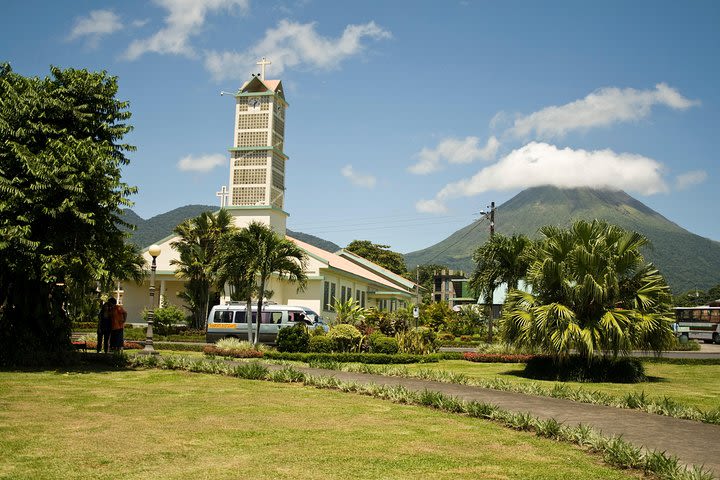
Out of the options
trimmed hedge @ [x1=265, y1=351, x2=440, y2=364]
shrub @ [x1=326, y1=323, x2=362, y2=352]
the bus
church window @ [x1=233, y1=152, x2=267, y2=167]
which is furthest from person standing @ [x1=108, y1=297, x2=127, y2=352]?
the bus

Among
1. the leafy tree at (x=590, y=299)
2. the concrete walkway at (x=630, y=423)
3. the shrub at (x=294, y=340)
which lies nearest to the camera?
the concrete walkway at (x=630, y=423)

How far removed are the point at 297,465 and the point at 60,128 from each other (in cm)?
1192

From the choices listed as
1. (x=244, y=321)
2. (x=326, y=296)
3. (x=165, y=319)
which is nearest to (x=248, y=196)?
(x=326, y=296)

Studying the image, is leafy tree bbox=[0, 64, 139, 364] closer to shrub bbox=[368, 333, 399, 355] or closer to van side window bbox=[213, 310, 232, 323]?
A: shrub bbox=[368, 333, 399, 355]

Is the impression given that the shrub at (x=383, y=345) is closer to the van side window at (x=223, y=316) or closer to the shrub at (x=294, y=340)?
the shrub at (x=294, y=340)

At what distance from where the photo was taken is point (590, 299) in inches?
663

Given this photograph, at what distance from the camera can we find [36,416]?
9.38 m

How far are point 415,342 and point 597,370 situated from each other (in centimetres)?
929

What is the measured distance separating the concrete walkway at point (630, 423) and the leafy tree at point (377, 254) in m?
74.7

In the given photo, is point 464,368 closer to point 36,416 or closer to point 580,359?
point 580,359

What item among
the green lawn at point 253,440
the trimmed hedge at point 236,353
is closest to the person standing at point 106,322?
the trimmed hedge at point 236,353

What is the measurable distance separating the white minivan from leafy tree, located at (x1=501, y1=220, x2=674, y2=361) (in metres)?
14.9

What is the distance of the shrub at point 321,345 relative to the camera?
79.4 feet

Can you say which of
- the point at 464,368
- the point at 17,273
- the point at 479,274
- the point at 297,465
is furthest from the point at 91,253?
the point at 479,274
